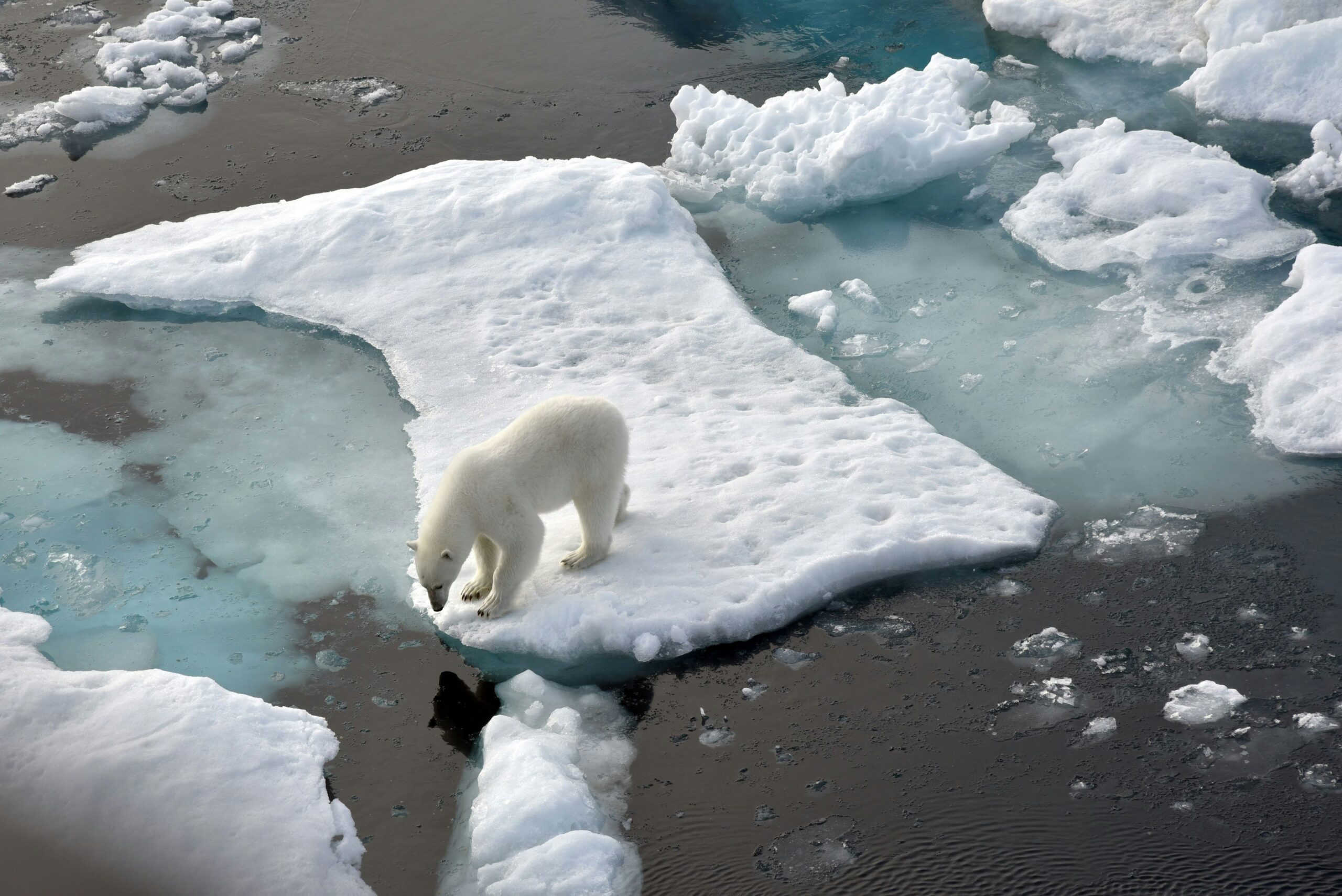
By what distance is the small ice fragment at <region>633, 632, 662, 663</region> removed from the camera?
500 cm

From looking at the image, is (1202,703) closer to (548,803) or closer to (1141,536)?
(1141,536)

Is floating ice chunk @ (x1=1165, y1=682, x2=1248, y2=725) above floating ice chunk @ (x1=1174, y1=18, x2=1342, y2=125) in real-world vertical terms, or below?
below

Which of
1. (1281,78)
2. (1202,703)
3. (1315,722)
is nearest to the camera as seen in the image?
(1315,722)

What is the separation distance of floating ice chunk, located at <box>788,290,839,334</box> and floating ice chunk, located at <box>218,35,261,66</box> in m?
7.65

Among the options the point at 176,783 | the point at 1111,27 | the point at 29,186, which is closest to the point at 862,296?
the point at 176,783

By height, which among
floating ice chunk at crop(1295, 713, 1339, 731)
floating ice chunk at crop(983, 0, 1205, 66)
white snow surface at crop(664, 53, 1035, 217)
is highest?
floating ice chunk at crop(983, 0, 1205, 66)

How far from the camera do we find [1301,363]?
657cm

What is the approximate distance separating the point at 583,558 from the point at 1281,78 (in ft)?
26.8

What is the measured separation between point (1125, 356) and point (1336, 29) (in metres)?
4.88

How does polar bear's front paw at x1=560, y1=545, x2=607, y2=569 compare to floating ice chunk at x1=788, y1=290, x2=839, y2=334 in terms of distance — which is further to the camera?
floating ice chunk at x1=788, y1=290, x2=839, y2=334

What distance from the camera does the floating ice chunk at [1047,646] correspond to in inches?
196

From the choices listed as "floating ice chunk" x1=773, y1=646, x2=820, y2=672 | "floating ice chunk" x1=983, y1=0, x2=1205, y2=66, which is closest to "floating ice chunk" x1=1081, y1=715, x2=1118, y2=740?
"floating ice chunk" x1=773, y1=646, x2=820, y2=672

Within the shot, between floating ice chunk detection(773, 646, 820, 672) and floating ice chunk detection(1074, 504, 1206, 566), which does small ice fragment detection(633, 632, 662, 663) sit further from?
floating ice chunk detection(1074, 504, 1206, 566)

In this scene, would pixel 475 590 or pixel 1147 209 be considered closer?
pixel 475 590
